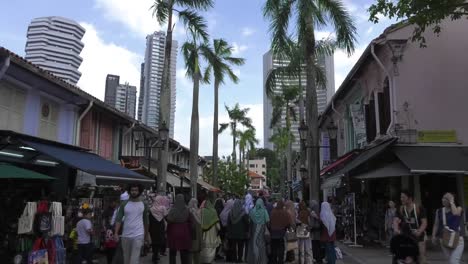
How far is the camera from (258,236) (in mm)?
11031

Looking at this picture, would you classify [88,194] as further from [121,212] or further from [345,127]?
[345,127]

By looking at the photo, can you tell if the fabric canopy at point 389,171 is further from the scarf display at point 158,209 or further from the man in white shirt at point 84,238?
the man in white shirt at point 84,238

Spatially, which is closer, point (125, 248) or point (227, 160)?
point (125, 248)

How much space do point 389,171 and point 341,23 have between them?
6.86 meters

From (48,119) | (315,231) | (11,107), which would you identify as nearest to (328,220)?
(315,231)

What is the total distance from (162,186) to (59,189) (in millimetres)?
4021

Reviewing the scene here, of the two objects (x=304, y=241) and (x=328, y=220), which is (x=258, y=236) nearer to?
(x=304, y=241)

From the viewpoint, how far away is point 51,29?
4150cm

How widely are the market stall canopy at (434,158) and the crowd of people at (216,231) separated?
4242mm

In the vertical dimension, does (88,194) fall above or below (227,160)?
below

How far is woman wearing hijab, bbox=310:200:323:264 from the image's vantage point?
11.6m

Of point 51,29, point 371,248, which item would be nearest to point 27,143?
point 371,248

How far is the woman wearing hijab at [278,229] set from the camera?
36.4 feet

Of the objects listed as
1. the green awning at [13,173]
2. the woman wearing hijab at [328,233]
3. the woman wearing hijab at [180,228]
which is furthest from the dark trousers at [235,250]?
the green awning at [13,173]
